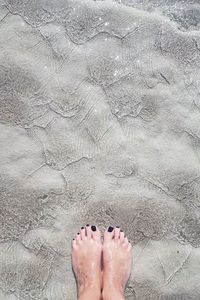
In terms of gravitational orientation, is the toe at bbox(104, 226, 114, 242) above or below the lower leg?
above

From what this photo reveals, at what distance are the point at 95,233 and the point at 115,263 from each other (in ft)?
0.58

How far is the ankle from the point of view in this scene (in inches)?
87.6

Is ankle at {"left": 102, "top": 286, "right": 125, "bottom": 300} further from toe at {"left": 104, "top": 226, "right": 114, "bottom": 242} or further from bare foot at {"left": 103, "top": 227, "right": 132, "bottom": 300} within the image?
toe at {"left": 104, "top": 226, "right": 114, "bottom": 242}

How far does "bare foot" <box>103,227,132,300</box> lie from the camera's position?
2.26 meters

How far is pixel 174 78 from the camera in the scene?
2418 mm

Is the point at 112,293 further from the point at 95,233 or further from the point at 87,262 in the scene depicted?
the point at 95,233

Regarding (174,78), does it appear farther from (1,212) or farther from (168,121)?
(1,212)

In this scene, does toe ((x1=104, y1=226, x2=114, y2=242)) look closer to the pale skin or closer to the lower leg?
the pale skin

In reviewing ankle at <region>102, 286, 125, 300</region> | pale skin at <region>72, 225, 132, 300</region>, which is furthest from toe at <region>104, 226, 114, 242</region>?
ankle at <region>102, 286, 125, 300</region>

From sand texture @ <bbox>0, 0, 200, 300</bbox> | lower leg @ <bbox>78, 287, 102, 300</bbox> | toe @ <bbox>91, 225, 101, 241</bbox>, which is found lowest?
lower leg @ <bbox>78, 287, 102, 300</bbox>

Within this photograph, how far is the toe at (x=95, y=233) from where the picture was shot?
2303 millimetres

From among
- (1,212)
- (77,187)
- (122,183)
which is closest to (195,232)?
(122,183)

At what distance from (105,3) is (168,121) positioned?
26.5 inches

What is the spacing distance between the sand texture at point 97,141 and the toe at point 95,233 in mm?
33
